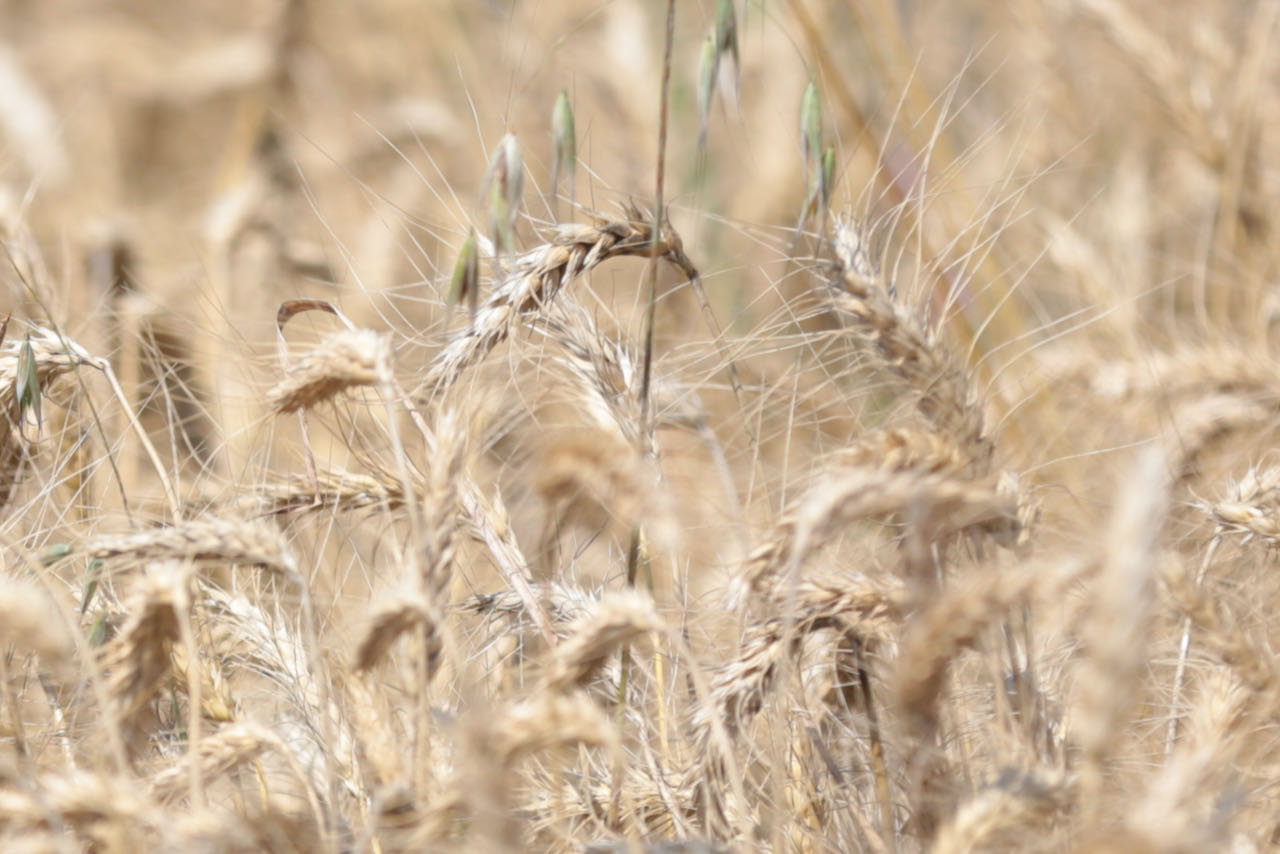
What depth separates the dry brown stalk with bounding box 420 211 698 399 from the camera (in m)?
0.90

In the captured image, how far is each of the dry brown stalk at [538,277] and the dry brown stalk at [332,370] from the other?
79mm

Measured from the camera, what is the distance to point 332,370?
0.82 m

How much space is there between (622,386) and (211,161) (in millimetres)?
3210

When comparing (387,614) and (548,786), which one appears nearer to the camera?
(387,614)

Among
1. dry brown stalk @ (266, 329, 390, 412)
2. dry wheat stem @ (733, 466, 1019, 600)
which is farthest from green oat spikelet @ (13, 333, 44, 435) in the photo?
dry wheat stem @ (733, 466, 1019, 600)

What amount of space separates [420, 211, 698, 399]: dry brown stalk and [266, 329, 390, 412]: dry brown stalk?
0.08m

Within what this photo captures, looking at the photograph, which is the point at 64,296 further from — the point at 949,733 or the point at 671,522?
the point at 949,733

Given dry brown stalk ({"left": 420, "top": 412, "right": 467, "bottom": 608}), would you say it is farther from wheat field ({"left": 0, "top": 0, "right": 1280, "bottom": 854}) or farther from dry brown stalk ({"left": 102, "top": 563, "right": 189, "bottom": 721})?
dry brown stalk ({"left": 102, "top": 563, "right": 189, "bottom": 721})

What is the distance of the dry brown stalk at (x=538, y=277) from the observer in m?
0.90

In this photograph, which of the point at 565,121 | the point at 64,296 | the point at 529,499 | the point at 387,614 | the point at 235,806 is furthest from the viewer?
the point at 64,296

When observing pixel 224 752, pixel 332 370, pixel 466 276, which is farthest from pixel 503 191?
pixel 224 752

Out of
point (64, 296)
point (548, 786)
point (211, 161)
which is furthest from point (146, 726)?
point (211, 161)

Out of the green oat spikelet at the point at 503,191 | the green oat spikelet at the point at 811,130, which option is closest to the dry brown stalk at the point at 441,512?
the green oat spikelet at the point at 503,191

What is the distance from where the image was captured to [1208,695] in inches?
34.1
